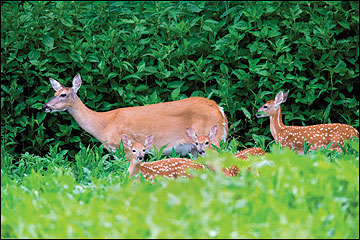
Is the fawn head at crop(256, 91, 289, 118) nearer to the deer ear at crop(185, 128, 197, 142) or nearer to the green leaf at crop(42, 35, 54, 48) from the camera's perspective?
the deer ear at crop(185, 128, 197, 142)

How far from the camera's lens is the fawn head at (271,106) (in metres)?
8.07

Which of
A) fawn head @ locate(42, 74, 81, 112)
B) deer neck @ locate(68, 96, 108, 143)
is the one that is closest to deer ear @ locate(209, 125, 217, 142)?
deer neck @ locate(68, 96, 108, 143)

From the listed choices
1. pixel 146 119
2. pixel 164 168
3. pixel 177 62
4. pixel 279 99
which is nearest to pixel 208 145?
pixel 164 168

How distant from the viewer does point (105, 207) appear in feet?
13.3

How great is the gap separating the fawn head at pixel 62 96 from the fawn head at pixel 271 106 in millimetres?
2244

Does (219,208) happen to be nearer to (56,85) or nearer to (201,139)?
(201,139)

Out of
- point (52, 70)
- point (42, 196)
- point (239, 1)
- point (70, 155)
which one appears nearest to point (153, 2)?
point (239, 1)

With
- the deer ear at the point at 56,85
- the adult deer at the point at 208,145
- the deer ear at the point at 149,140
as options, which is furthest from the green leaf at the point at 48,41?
the adult deer at the point at 208,145

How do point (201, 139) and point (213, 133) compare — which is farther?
point (213, 133)

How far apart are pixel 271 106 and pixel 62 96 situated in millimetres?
2558

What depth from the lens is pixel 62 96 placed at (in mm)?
8273

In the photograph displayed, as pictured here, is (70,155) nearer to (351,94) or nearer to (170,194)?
(351,94)

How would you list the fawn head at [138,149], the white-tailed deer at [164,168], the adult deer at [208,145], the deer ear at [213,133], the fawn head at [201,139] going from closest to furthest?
the white-tailed deer at [164,168] < the adult deer at [208,145] < the fawn head at [138,149] < the fawn head at [201,139] < the deer ear at [213,133]

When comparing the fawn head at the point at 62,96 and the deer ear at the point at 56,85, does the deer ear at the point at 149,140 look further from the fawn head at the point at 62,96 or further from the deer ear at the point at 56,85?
the deer ear at the point at 56,85
